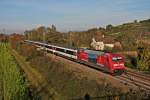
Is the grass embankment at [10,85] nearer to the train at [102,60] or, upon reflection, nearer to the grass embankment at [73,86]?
the grass embankment at [73,86]

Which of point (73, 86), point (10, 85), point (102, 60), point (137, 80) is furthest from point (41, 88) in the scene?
point (137, 80)

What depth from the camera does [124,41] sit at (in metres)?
90.2

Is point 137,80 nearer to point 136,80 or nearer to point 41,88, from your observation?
point 136,80

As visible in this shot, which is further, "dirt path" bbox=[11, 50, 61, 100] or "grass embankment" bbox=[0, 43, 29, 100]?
"dirt path" bbox=[11, 50, 61, 100]

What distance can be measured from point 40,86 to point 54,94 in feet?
21.0

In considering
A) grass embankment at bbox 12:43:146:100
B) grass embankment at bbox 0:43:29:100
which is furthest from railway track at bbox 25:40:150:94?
grass embankment at bbox 0:43:29:100

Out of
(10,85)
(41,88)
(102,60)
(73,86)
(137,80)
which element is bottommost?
(41,88)

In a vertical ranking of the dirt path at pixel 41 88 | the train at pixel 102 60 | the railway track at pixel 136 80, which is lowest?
the dirt path at pixel 41 88

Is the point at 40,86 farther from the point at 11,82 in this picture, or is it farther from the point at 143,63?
the point at 143,63

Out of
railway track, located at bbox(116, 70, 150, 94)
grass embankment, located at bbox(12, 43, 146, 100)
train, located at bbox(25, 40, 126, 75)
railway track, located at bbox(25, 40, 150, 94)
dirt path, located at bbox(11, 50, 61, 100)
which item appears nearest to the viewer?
grass embankment, located at bbox(12, 43, 146, 100)

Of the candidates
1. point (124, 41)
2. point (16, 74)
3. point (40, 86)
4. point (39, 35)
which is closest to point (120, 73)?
point (40, 86)

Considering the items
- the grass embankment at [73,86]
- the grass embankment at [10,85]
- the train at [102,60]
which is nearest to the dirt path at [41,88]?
the grass embankment at [73,86]

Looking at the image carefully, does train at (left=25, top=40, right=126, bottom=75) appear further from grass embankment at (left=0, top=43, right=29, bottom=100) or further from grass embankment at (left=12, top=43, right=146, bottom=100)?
grass embankment at (left=0, top=43, right=29, bottom=100)

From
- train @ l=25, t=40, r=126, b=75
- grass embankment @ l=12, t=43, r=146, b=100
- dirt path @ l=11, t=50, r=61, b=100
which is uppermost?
train @ l=25, t=40, r=126, b=75
